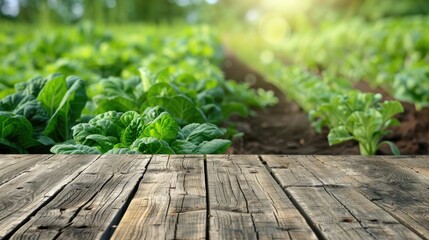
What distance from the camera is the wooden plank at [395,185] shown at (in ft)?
5.04

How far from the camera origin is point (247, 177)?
77.2 inches

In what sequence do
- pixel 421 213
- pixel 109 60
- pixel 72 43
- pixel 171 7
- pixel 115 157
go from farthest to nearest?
pixel 171 7, pixel 72 43, pixel 109 60, pixel 115 157, pixel 421 213

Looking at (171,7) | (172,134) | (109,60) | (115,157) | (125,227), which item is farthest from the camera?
(171,7)

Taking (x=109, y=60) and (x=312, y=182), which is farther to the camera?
(x=109, y=60)

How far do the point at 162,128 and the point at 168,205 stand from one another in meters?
0.85

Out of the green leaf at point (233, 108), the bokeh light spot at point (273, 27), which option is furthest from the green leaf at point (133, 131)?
the bokeh light spot at point (273, 27)

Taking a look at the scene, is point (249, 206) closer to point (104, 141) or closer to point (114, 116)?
point (104, 141)

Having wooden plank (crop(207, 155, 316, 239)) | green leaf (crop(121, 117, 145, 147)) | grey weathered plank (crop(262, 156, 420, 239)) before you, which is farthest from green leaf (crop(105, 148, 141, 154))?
grey weathered plank (crop(262, 156, 420, 239))

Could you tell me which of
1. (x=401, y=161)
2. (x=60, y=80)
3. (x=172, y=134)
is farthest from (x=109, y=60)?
(x=401, y=161)

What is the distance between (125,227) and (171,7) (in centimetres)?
3256

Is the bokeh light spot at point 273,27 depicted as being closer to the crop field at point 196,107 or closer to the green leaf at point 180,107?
the crop field at point 196,107

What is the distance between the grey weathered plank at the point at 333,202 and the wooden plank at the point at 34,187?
75cm

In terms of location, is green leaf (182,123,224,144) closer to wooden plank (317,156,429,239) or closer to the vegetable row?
the vegetable row

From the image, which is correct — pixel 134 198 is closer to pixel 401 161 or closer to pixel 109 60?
pixel 401 161
